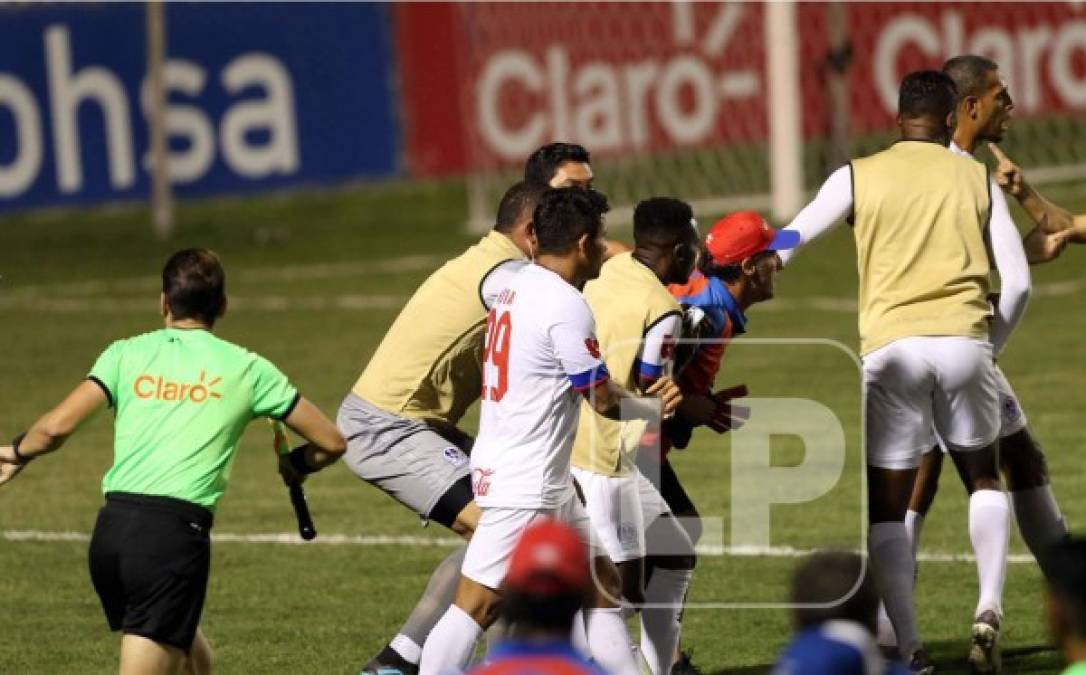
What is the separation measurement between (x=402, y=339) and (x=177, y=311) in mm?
1443

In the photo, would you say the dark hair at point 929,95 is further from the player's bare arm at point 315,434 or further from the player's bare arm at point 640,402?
the player's bare arm at point 315,434

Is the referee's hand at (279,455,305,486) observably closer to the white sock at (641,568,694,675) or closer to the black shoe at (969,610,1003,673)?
the white sock at (641,568,694,675)

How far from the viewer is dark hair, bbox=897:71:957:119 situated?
908 cm

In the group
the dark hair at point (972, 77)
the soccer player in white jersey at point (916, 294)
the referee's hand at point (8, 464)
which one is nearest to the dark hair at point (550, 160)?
the soccer player in white jersey at point (916, 294)

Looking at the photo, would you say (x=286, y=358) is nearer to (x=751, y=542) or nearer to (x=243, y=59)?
(x=751, y=542)

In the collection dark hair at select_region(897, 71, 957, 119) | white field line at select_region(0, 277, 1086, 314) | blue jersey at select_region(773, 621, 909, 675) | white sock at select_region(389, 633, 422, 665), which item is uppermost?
dark hair at select_region(897, 71, 957, 119)

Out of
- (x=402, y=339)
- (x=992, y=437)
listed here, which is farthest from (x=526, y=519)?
(x=992, y=437)

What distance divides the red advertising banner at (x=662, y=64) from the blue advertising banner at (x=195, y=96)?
2.48 ft

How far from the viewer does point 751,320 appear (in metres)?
20.8

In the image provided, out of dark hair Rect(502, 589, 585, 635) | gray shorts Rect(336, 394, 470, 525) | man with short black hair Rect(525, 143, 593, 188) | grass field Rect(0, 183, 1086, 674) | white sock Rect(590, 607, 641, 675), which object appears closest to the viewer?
dark hair Rect(502, 589, 585, 635)

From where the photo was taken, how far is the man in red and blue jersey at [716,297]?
9086mm

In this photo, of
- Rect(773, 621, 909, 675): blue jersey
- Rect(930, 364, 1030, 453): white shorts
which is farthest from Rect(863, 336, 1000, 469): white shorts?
Rect(773, 621, 909, 675): blue jersey

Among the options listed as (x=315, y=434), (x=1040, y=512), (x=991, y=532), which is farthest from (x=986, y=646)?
(x=315, y=434)

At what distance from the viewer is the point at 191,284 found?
7926mm
